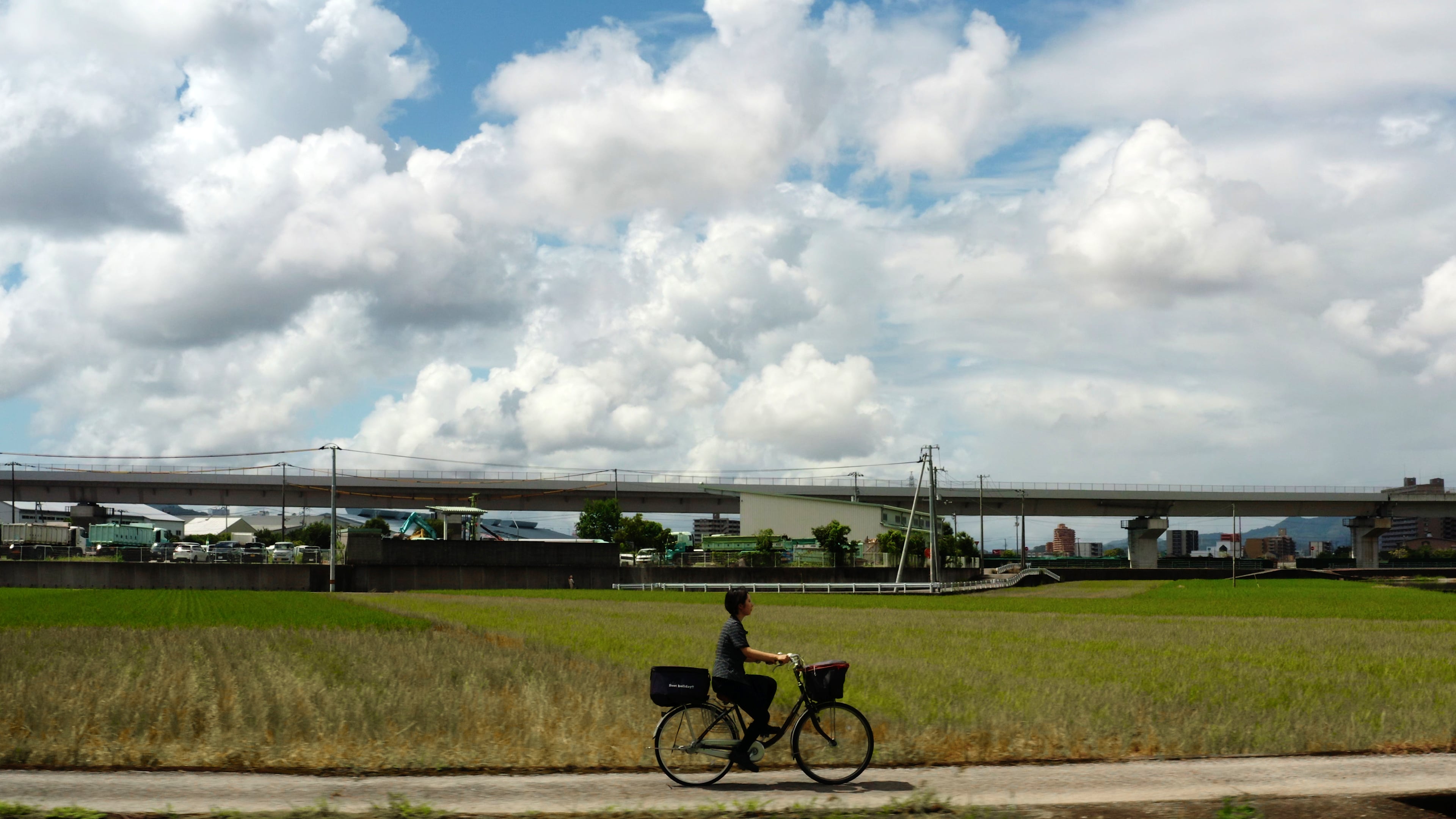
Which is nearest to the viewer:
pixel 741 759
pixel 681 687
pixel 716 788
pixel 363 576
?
pixel 681 687

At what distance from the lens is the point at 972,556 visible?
13962 centimetres

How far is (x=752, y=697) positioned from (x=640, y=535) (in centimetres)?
12815

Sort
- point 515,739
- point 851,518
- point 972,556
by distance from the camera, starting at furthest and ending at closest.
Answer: point 972,556 < point 851,518 < point 515,739

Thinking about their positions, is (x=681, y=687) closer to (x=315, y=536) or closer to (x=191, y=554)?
(x=191, y=554)

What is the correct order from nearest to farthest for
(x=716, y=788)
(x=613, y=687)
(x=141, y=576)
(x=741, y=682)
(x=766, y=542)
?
(x=741, y=682), (x=716, y=788), (x=613, y=687), (x=141, y=576), (x=766, y=542)

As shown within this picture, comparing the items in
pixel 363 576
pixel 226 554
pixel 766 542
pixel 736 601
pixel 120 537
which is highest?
pixel 120 537

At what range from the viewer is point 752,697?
11.6 m

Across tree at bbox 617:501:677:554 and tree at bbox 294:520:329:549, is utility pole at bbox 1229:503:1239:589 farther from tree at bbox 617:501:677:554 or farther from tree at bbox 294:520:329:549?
tree at bbox 294:520:329:549

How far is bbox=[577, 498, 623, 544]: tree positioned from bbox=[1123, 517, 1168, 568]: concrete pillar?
6410 cm

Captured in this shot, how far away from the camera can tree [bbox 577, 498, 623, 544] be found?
130 m

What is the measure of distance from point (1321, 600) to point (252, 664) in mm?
58433

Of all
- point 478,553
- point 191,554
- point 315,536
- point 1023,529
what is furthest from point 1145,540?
point 315,536

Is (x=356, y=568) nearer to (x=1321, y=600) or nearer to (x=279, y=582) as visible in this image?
(x=279, y=582)

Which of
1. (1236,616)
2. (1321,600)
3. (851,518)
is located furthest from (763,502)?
(1236,616)
